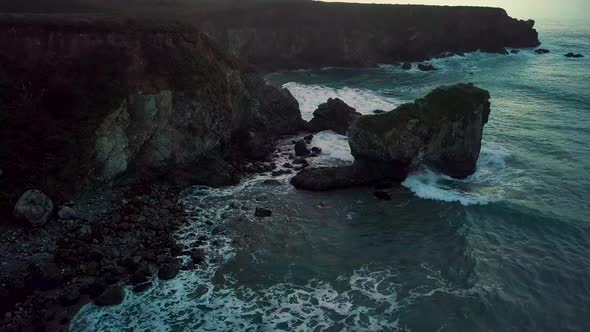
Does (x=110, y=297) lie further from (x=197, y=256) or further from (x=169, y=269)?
(x=197, y=256)

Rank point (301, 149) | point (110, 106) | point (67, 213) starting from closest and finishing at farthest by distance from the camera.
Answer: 1. point (67, 213)
2. point (110, 106)
3. point (301, 149)

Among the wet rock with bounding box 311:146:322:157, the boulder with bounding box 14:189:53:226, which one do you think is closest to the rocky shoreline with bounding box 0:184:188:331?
the boulder with bounding box 14:189:53:226

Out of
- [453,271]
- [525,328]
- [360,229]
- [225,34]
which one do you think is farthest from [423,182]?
[225,34]

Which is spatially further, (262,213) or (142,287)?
(262,213)

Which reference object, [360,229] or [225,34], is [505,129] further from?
[225,34]

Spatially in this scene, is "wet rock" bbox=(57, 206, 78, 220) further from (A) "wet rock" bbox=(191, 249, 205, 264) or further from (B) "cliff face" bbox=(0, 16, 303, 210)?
(A) "wet rock" bbox=(191, 249, 205, 264)

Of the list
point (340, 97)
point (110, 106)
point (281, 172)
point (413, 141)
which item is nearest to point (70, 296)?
point (110, 106)

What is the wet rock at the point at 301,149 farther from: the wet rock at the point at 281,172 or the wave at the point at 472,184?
the wave at the point at 472,184
